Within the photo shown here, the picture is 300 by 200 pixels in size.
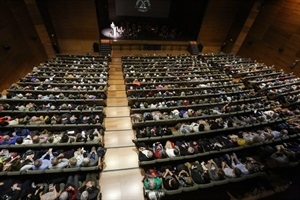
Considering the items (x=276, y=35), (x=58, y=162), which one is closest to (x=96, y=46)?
(x=58, y=162)

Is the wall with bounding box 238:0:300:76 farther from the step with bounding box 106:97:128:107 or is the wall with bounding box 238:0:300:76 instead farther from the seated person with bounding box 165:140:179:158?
the step with bounding box 106:97:128:107

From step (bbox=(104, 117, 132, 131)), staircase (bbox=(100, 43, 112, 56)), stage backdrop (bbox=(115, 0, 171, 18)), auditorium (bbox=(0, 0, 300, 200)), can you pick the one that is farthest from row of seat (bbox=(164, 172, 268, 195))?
stage backdrop (bbox=(115, 0, 171, 18))

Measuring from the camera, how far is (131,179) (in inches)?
174

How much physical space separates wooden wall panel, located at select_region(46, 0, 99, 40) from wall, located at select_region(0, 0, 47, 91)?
1918mm

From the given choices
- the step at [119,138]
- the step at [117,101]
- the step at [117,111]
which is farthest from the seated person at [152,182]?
the step at [117,101]

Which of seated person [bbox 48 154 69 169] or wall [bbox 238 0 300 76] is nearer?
seated person [bbox 48 154 69 169]

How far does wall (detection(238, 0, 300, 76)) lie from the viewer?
1000 cm

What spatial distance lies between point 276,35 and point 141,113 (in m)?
10.9

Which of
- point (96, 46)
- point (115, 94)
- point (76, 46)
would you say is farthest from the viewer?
point (76, 46)

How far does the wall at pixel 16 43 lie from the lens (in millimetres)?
7668

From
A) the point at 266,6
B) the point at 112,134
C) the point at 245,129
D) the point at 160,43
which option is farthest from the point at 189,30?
Result: the point at 112,134

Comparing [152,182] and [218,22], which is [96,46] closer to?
[218,22]

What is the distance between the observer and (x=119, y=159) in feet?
15.8

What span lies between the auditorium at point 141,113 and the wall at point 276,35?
0.06 meters
